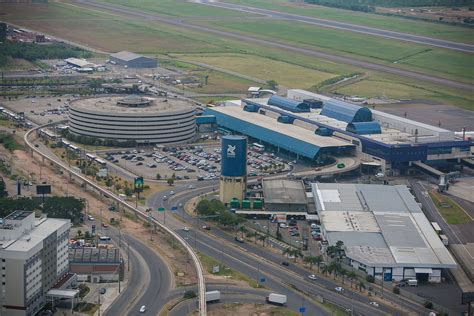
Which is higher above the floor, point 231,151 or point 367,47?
point 231,151

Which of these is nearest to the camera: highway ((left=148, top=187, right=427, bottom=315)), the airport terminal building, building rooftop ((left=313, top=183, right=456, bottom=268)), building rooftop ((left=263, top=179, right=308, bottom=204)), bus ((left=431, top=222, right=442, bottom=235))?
highway ((left=148, top=187, right=427, bottom=315))

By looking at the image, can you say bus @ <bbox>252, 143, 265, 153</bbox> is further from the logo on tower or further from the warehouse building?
the warehouse building

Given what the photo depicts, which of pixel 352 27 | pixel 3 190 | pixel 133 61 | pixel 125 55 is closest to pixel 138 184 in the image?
pixel 3 190

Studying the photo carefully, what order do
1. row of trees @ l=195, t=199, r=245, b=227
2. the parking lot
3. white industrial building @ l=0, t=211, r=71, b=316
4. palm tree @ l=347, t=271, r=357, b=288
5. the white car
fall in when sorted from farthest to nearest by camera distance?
1. the parking lot
2. row of trees @ l=195, t=199, r=245, b=227
3. palm tree @ l=347, t=271, r=357, b=288
4. the white car
5. white industrial building @ l=0, t=211, r=71, b=316

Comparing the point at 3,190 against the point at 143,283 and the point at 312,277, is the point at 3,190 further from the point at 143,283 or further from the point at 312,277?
the point at 312,277

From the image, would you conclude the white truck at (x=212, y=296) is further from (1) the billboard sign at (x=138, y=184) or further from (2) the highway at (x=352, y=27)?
(2) the highway at (x=352, y=27)

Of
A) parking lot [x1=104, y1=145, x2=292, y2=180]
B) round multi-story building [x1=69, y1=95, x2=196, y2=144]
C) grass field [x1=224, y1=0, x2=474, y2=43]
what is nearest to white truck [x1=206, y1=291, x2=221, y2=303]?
parking lot [x1=104, y1=145, x2=292, y2=180]
